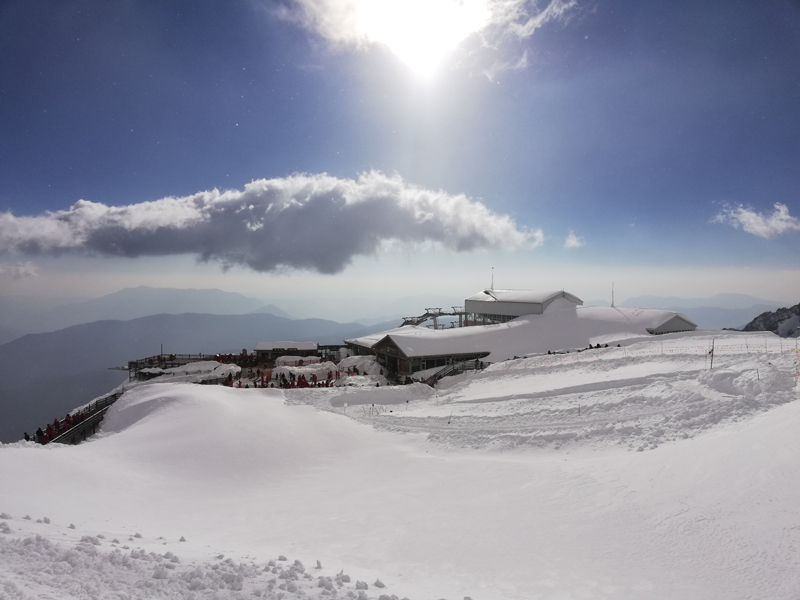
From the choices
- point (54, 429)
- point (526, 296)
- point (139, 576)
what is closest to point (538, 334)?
point (526, 296)

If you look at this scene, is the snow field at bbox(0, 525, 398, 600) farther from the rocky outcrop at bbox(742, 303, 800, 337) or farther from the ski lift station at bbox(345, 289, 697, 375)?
the rocky outcrop at bbox(742, 303, 800, 337)

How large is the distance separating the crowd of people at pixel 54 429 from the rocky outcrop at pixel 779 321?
82.9m

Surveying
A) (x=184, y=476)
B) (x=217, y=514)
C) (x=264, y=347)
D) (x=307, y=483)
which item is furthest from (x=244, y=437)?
(x=264, y=347)

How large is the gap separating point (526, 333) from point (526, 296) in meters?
12.0

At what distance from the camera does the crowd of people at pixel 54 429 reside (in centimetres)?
2072

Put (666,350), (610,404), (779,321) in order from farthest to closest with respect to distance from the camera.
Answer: (779,321) < (666,350) < (610,404)

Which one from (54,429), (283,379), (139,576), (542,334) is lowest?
(54,429)

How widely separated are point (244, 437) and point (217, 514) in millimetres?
6196

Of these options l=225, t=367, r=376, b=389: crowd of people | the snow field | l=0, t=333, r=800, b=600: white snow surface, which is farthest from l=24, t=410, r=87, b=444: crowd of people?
the snow field

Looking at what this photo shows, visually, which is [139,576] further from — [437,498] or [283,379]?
[283,379]

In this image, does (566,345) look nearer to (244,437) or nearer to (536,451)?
(536,451)

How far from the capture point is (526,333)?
46.4 meters

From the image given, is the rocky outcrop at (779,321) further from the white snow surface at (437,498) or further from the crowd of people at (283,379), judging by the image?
the crowd of people at (283,379)

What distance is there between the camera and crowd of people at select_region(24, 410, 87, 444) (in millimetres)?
20719
